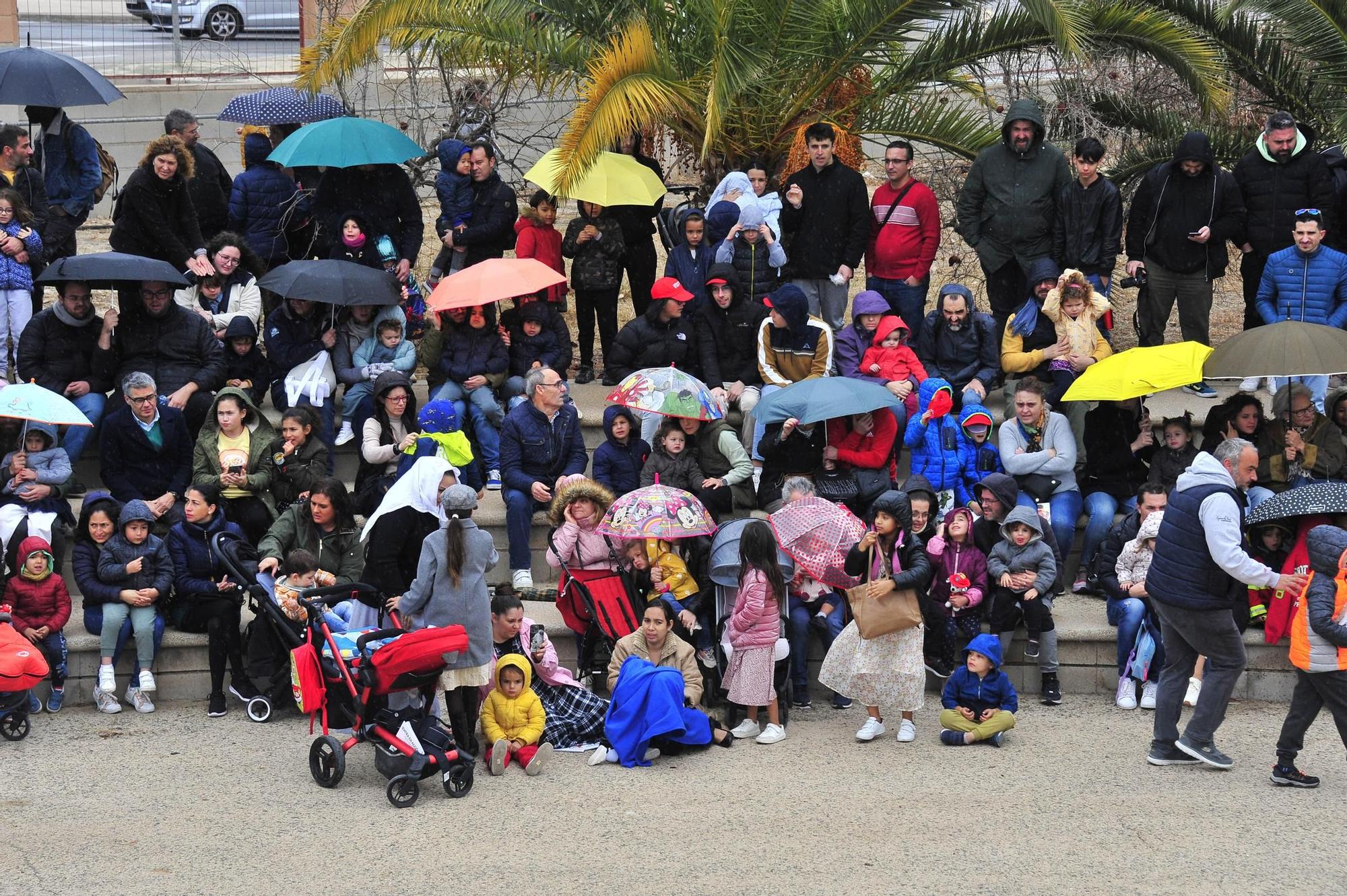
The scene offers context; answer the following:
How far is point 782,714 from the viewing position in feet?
31.8

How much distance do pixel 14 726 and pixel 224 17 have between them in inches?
509

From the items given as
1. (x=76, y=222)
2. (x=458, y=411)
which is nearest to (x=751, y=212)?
(x=458, y=411)

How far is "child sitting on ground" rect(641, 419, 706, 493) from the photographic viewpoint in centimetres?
Result: 1080

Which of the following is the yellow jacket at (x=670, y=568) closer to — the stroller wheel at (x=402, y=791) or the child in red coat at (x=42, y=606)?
the stroller wheel at (x=402, y=791)

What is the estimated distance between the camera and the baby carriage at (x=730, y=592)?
32.0ft

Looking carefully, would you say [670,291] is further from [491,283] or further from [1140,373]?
[1140,373]

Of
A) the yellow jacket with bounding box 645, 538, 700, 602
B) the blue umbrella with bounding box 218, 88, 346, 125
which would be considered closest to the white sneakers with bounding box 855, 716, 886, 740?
the yellow jacket with bounding box 645, 538, 700, 602

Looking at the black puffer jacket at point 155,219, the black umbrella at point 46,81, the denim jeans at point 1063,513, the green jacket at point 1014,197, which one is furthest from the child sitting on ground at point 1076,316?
the black umbrella at point 46,81

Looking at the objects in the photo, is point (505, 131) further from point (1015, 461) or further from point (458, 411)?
point (1015, 461)

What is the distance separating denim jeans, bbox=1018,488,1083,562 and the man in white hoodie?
6.19ft

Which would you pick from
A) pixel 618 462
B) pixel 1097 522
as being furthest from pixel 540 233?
pixel 1097 522

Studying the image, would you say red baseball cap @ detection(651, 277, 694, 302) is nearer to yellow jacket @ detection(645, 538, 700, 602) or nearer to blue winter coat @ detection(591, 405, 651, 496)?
blue winter coat @ detection(591, 405, 651, 496)

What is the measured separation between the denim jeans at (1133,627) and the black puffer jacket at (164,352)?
20.6 ft

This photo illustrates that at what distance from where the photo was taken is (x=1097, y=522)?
430 inches
